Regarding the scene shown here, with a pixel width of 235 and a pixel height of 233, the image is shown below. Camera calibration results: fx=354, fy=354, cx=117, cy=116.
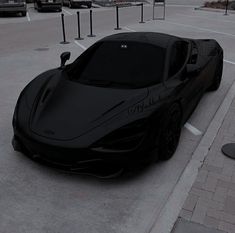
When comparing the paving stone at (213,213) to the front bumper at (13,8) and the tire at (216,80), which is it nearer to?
the tire at (216,80)

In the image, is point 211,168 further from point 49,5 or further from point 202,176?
point 49,5

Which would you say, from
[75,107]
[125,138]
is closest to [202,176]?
[125,138]

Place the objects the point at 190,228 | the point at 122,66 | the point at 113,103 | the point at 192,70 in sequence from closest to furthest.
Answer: the point at 190,228 < the point at 113,103 < the point at 122,66 < the point at 192,70

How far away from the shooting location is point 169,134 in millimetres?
4051

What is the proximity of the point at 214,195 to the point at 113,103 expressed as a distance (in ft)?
4.65

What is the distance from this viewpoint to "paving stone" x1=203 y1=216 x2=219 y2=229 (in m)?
3.16

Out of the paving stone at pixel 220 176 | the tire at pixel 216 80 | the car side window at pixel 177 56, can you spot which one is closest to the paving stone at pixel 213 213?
the paving stone at pixel 220 176

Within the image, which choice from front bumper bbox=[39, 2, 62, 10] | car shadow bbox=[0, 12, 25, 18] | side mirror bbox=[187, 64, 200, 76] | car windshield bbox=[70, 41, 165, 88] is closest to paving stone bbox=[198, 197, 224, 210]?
car windshield bbox=[70, 41, 165, 88]

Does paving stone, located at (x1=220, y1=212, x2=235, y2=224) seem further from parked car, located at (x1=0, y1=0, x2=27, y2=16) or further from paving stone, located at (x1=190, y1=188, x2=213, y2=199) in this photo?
parked car, located at (x1=0, y1=0, x2=27, y2=16)

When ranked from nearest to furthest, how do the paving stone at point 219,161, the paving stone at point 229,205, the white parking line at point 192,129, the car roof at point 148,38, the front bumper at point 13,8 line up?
the paving stone at point 229,205
the paving stone at point 219,161
the car roof at point 148,38
the white parking line at point 192,129
the front bumper at point 13,8

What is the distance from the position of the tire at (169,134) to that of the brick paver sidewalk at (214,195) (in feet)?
1.40

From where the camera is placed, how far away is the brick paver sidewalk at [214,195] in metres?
3.23

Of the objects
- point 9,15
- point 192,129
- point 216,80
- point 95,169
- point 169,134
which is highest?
point 169,134

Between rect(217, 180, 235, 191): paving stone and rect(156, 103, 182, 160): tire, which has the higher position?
rect(156, 103, 182, 160): tire
